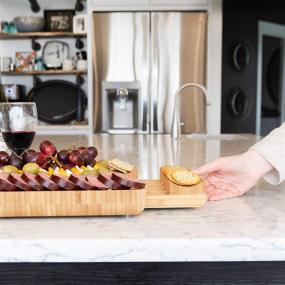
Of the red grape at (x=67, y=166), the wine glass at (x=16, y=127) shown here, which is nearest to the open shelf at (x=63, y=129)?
the wine glass at (x=16, y=127)

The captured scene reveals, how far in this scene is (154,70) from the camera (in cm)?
376

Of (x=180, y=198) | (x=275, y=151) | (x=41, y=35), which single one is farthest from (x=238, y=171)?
(x=41, y=35)

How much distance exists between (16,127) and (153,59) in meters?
2.68

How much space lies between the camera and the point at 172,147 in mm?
2055

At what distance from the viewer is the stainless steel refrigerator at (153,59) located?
12.2 ft

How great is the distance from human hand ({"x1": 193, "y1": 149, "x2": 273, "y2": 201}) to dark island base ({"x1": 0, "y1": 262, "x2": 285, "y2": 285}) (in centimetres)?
21

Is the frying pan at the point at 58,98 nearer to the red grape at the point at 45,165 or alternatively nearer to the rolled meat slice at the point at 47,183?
the red grape at the point at 45,165

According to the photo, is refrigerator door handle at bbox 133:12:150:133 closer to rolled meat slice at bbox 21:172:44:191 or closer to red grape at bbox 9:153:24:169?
red grape at bbox 9:153:24:169

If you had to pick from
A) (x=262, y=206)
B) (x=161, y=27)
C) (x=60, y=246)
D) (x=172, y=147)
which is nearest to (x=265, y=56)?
(x=161, y=27)

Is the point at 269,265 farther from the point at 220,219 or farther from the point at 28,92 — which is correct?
the point at 28,92

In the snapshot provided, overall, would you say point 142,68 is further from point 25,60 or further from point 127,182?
point 127,182

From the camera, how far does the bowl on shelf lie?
4.04 m

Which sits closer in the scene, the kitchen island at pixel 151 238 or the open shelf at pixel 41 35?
the kitchen island at pixel 151 238

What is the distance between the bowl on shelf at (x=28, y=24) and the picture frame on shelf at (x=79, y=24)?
31 cm
